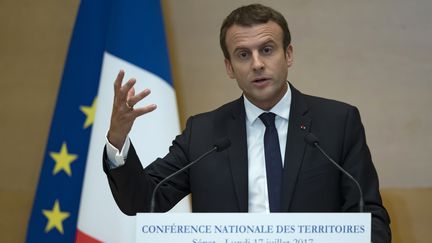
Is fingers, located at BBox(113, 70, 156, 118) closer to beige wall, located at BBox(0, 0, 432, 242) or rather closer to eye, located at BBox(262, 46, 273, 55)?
eye, located at BBox(262, 46, 273, 55)

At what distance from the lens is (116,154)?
2.54m

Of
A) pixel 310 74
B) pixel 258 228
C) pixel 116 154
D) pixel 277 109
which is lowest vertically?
pixel 258 228

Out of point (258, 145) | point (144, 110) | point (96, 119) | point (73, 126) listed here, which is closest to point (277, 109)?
point (258, 145)

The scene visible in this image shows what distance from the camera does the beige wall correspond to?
13.9 feet

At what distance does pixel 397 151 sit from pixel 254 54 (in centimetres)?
178

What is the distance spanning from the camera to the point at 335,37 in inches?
171

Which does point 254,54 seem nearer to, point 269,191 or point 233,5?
point 269,191

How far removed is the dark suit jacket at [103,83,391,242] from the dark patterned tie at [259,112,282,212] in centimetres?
4

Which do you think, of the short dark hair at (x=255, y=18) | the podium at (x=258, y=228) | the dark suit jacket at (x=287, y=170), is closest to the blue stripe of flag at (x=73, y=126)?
the dark suit jacket at (x=287, y=170)

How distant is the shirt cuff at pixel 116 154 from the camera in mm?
2529

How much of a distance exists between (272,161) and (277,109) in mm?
269

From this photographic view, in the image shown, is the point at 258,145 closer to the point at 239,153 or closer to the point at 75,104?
the point at 239,153

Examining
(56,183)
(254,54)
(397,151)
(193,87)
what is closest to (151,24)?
(193,87)

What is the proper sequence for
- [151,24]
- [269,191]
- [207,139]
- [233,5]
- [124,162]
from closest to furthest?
[124,162] < [269,191] < [207,139] < [151,24] < [233,5]
